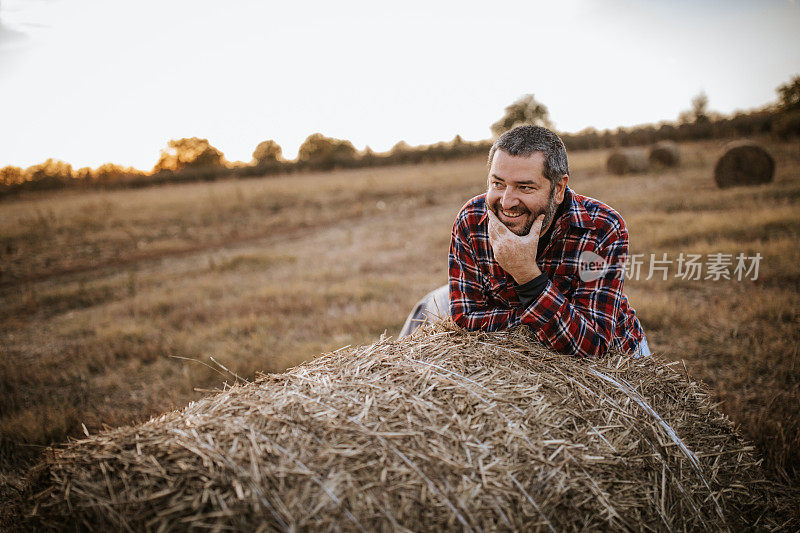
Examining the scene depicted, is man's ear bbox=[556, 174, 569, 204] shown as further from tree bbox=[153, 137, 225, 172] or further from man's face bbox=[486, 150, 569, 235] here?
tree bbox=[153, 137, 225, 172]

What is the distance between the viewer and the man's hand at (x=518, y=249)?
8.01ft

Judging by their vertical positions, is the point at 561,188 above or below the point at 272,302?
above

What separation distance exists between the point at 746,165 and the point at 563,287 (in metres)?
16.0

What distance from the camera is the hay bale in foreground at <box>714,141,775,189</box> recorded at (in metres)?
13.9

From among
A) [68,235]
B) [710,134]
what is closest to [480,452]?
[68,235]

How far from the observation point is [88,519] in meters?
1.71

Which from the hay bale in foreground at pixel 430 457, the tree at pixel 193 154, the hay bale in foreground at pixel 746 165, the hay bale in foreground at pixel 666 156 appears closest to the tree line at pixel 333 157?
the tree at pixel 193 154

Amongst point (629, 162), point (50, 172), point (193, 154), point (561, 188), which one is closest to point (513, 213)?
point (561, 188)

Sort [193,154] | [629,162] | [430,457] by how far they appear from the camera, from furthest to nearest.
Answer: [193,154] < [629,162] < [430,457]

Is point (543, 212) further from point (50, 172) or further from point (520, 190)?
point (50, 172)

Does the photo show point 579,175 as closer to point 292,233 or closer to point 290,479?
point 292,233

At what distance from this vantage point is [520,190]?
8.09 feet

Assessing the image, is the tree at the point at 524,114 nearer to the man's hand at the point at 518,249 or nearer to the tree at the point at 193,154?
the tree at the point at 193,154

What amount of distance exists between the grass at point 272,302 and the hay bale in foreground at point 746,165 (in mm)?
622
